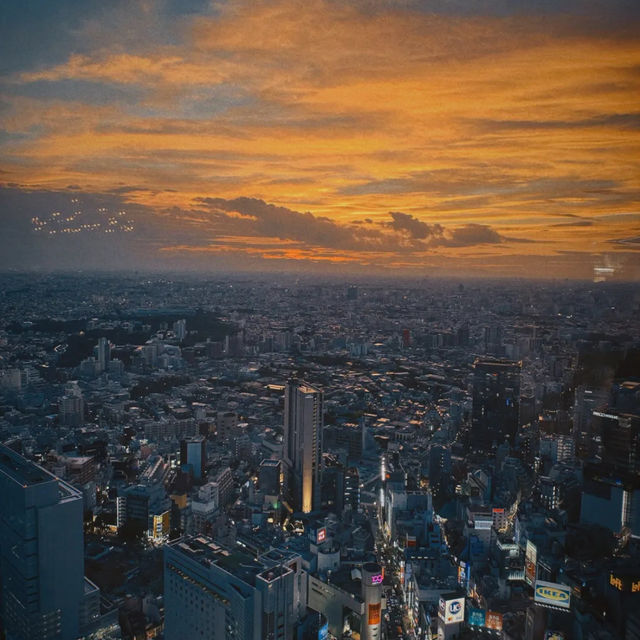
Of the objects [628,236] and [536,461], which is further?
[536,461]

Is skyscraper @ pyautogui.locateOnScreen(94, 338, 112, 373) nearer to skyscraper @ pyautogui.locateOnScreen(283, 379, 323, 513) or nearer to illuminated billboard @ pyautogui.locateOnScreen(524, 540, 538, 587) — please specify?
skyscraper @ pyautogui.locateOnScreen(283, 379, 323, 513)

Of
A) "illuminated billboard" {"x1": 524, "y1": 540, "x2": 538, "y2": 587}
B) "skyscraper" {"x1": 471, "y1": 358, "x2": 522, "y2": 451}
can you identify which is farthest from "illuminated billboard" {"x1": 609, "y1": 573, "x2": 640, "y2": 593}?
"skyscraper" {"x1": 471, "y1": 358, "x2": 522, "y2": 451}

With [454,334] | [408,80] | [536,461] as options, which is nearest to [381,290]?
[454,334]

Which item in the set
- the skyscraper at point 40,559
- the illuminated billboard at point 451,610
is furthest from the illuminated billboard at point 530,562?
the skyscraper at point 40,559

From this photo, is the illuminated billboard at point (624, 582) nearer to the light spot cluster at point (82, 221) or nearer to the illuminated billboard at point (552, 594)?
the illuminated billboard at point (552, 594)

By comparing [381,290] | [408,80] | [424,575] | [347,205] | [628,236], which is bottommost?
[424,575]

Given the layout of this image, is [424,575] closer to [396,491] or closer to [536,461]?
[396,491]
